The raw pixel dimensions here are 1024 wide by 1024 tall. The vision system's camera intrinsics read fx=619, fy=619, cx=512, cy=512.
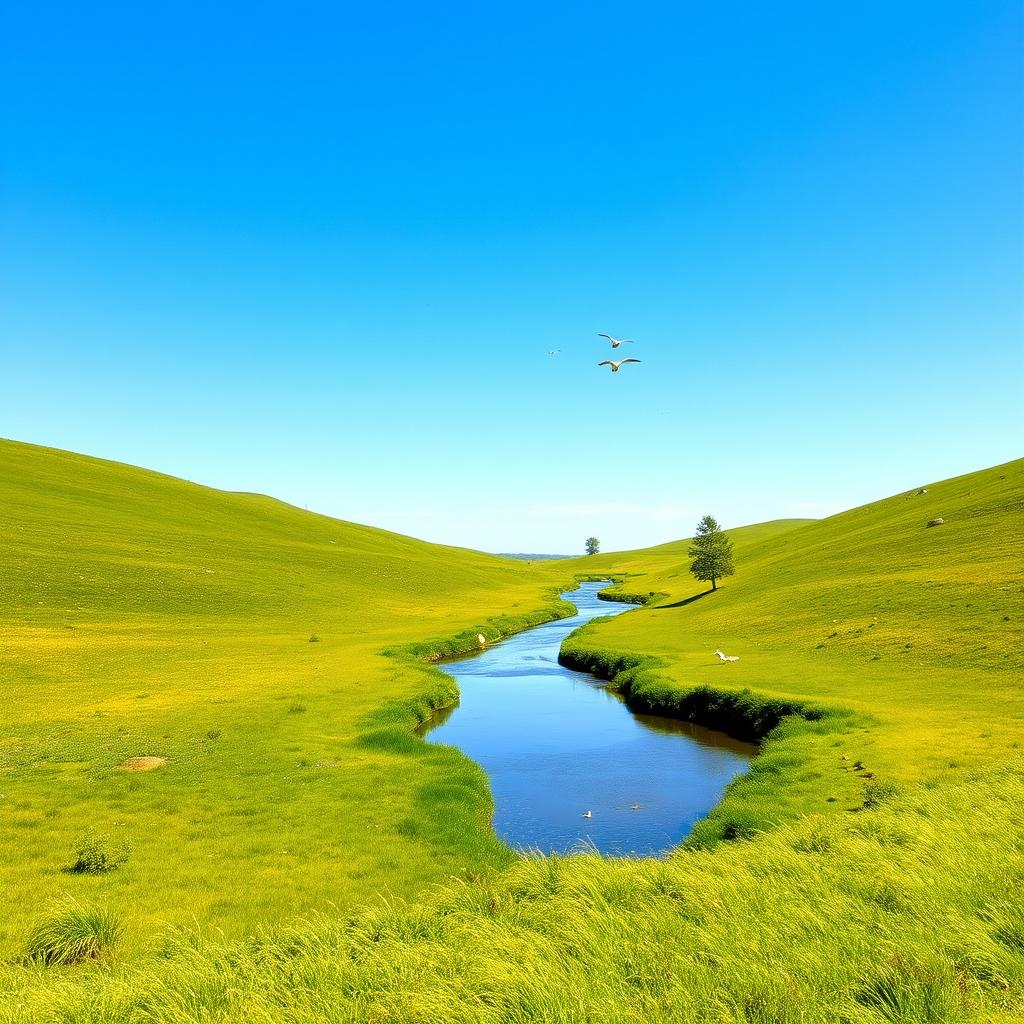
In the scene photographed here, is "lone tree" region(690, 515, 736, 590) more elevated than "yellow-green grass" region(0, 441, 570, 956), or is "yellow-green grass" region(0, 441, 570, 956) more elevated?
"lone tree" region(690, 515, 736, 590)

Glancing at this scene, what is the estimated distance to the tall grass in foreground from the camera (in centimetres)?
803

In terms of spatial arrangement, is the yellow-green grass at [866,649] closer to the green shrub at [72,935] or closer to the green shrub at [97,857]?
the green shrub at [72,935]

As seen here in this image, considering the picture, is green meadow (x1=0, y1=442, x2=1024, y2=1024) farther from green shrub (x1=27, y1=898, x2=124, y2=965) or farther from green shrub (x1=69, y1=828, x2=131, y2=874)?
green shrub (x1=69, y1=828, x2=131, y2=874)

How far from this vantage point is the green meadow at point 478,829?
884 centimetres

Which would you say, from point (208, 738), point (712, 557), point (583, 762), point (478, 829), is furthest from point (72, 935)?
point (712, 557)

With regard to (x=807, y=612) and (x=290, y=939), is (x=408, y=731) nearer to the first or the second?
(x=290, y=939)

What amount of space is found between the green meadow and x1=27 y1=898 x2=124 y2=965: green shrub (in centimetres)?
8

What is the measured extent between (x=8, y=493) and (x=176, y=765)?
87222 millimetres

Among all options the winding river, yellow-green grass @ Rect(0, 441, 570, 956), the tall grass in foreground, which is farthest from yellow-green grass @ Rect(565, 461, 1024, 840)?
yellow-green grass @ Rect(0, 441, 570, 956)

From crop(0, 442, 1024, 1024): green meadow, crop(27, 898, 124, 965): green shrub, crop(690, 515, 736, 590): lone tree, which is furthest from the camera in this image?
crop(690, 515, 736, 590): lone tree

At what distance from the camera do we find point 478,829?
2175 cm

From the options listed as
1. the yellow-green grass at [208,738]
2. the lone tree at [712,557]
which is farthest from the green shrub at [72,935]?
the lone tree at [712,557]

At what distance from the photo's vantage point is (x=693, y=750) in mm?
33531

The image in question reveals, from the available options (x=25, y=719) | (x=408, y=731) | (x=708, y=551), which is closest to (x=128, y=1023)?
(x=408, y=731)
